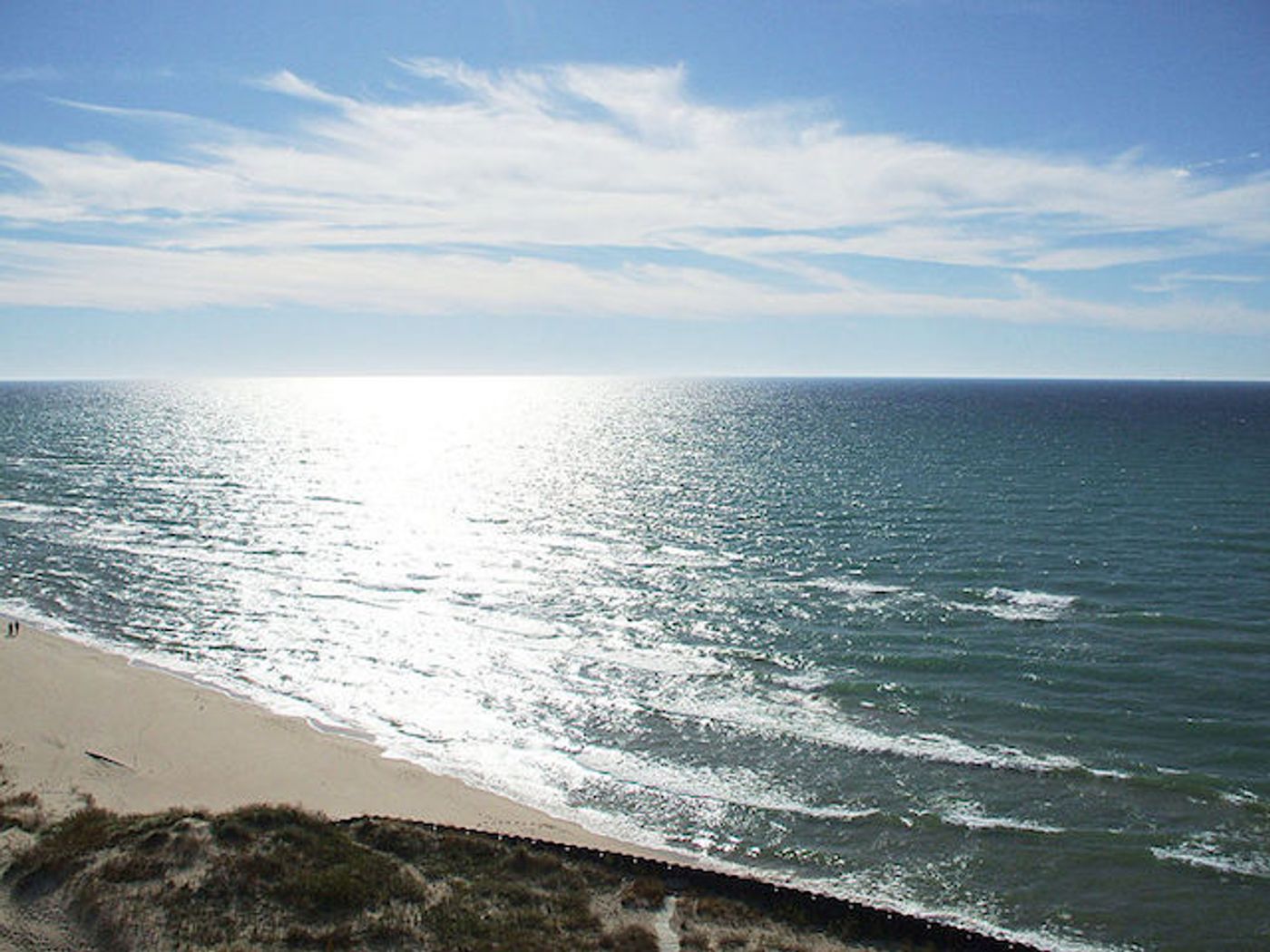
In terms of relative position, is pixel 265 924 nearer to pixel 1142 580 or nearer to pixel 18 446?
pixel 1142 580

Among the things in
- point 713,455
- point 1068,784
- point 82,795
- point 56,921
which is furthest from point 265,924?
point 713,455

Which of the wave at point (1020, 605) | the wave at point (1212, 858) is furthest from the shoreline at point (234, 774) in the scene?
the wave at point (1020, 605)

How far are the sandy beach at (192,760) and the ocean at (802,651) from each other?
1482 mm

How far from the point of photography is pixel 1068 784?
27.0 meters

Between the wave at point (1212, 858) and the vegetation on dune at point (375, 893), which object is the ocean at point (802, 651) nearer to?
the wave at point (1212, 858)

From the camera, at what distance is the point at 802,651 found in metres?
38.2

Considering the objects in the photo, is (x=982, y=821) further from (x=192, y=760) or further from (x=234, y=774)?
(x=192, y=760)

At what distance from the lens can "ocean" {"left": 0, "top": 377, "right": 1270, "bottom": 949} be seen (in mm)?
23953

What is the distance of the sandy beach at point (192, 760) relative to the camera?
85.1 feet

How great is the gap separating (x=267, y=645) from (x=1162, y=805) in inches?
1439

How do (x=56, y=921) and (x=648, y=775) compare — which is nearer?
(x=56, y=921)

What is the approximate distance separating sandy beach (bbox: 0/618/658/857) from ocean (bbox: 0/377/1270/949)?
4.86 feet

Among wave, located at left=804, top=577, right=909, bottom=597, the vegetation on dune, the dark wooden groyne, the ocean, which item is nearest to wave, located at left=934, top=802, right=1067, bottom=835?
the ocean

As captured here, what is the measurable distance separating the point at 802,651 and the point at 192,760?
24036 mm
